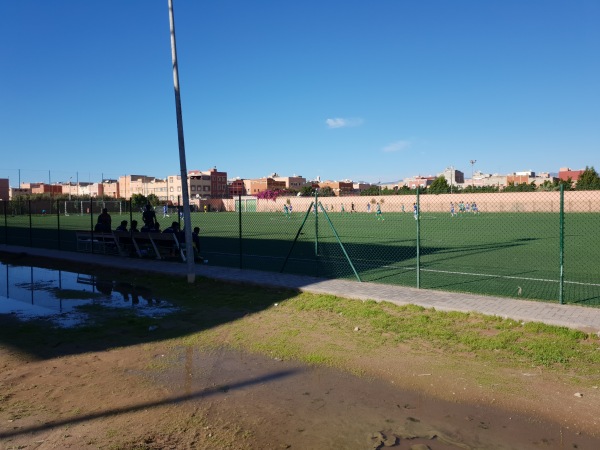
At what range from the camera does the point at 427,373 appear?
18.2 feet

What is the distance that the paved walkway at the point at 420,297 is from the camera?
7056 millimetres

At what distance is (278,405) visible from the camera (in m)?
4.75

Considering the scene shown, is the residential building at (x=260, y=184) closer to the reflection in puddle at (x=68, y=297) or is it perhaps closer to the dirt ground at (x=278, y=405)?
the reflection in puddle at (x=68, y=297)

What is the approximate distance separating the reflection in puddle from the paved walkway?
142 centimetres

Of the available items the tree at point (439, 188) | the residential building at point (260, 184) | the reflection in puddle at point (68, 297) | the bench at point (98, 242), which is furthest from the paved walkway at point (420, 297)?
the residential building at point (260, 184)

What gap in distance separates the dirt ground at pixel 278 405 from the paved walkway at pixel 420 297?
6.09ft

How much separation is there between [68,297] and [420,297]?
24.2 feet

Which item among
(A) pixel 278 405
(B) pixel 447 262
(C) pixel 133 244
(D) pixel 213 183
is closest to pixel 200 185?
(D) pixel 213 183

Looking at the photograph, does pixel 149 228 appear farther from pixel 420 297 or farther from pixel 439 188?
pixel 439 188

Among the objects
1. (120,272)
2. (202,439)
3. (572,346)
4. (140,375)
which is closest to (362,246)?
(120,272)

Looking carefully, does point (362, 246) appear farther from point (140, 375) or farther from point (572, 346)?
point (140, 375)

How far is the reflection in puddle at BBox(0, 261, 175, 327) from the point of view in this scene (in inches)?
342

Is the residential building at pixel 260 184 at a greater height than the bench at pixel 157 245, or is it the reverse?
the residential building at pixel 260 184

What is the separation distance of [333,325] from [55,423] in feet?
14.1
